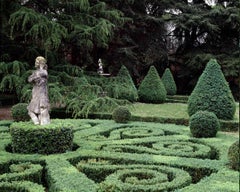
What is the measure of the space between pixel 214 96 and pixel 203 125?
3190 millimetres

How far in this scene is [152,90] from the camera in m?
20.0

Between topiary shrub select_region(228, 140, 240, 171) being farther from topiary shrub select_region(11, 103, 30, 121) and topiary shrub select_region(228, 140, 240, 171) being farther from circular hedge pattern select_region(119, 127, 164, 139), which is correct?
topiary shrub select_region(11, 103, 30, 121)

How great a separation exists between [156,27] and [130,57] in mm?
4968

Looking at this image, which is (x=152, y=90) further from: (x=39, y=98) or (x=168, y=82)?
(x=39, y=98)

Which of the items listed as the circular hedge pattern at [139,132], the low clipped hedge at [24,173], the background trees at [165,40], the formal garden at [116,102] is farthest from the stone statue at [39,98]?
the background trees at [165,40]

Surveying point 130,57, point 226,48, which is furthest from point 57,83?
point 226,48

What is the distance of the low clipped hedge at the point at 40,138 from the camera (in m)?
7.81

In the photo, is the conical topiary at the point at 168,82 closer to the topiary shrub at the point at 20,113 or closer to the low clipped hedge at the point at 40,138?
the topiary shrub at the point at 20,113

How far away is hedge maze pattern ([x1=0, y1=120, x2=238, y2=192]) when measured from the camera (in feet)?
18.9

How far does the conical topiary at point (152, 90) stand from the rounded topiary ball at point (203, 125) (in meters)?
9.95

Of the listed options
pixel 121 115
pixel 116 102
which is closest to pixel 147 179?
pixel 121 115

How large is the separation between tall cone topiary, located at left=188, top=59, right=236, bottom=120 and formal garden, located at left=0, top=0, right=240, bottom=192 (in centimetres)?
3

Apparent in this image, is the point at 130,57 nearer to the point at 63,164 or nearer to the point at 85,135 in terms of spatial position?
the point at 85,135

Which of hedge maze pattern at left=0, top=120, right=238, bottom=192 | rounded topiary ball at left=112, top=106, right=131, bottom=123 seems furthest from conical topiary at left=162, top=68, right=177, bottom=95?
hedge maze pattern at left=0, top=120, right=238, bottom=192
